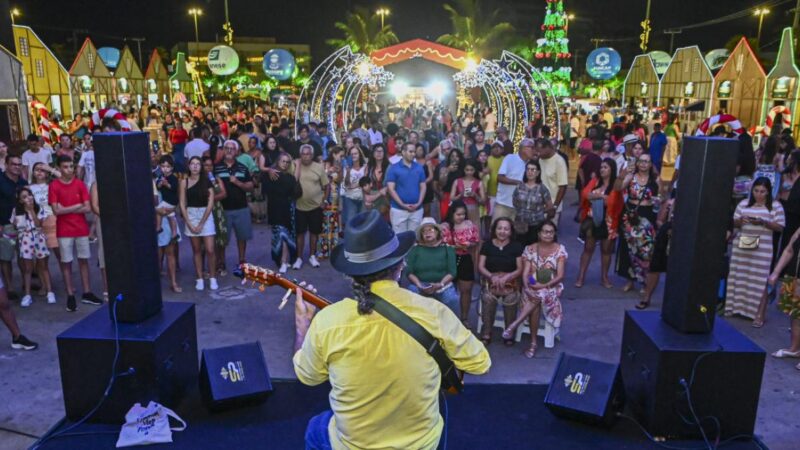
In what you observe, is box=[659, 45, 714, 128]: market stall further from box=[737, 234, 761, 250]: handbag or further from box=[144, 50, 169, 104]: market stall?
box=[144, 50, 169, 104]: market stall

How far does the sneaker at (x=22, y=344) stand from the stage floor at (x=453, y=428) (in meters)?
1.97

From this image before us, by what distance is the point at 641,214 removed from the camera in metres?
6.66

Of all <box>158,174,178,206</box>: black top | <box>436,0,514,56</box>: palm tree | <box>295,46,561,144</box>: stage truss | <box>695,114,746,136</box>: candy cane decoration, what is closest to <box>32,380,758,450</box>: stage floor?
<box>695,114,746,136</box>: candy cane decoration

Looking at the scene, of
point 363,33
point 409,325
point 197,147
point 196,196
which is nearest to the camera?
point 409,325

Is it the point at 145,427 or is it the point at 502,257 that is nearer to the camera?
the point at 145,427

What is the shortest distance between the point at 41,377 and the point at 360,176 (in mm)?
4410

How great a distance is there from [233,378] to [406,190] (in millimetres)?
3758

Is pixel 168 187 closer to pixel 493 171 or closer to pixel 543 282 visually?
pixel 493 171

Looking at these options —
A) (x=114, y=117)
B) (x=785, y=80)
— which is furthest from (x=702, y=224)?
(x=785, y=80)

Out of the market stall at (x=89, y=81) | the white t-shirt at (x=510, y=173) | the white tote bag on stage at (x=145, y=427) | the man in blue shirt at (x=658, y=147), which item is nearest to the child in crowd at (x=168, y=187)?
the white tote bag on stage at (x=145, y=427)

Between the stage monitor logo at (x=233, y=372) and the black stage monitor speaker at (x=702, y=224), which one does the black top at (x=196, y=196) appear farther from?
the black stage monitor speaker at (x=702, y=224)

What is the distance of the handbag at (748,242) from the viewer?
6.09 meters

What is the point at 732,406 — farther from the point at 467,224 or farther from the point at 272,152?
the point at 272,152

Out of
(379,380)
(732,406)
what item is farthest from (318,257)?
(379,380)
